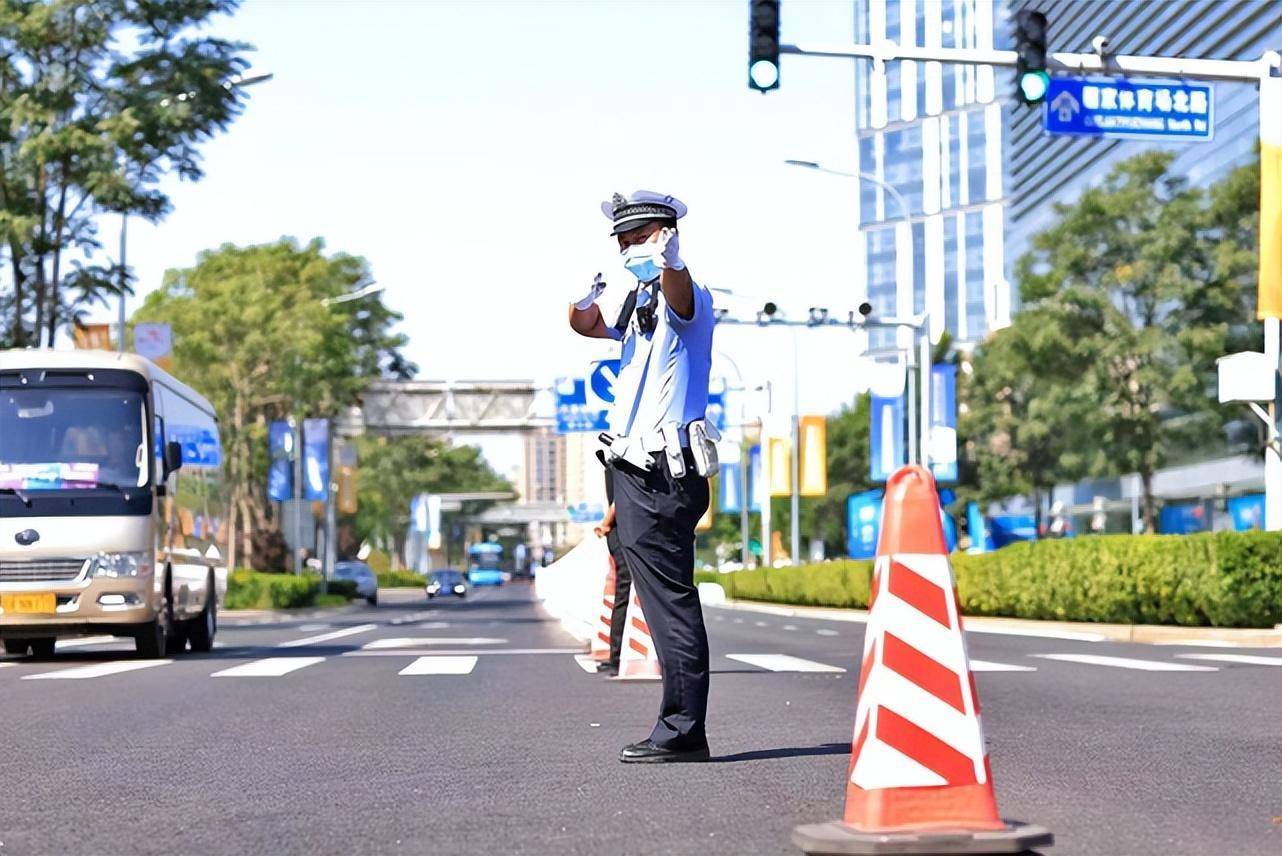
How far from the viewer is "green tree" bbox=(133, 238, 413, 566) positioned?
57.9 m

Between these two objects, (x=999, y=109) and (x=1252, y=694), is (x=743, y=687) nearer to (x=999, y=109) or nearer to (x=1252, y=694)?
(x=1252, y=694)

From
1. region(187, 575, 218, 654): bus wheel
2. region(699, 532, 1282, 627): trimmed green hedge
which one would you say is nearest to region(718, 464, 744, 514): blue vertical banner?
region(699, 532, 1282, 627): trimmed green hedge

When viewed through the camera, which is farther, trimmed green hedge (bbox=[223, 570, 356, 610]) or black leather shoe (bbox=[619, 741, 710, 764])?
trimmed green hedge (bbox=[223, 570, 356, 610])

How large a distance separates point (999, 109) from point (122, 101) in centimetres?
16688

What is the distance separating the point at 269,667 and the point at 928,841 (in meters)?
12.1

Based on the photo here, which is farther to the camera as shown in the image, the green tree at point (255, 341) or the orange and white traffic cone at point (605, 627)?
the green tree at point (255, 341)

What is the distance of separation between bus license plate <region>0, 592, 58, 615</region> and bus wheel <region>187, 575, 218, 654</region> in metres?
3.50

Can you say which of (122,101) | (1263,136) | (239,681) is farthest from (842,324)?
(239,681)

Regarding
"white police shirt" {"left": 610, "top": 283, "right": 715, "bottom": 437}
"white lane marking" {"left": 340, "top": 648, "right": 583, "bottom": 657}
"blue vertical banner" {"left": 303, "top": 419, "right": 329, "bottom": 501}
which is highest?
"blue vertical banner" {"left": 303, "top": 419, "right": 329, "bottom": 501}

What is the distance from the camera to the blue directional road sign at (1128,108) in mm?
21156

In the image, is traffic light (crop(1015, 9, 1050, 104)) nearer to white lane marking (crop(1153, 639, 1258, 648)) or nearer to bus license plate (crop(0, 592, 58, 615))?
white lane marking (crop(1153, 639, 1258, 648))

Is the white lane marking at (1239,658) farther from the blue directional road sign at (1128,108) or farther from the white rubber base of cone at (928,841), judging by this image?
the white rubber base of cone at (928,841)

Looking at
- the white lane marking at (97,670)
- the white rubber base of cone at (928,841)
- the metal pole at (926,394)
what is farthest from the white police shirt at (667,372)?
the metal pole at (926,394)

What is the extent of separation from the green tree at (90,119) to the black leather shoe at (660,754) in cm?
2630
